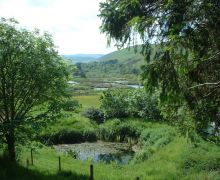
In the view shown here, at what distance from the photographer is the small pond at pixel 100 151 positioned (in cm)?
3234

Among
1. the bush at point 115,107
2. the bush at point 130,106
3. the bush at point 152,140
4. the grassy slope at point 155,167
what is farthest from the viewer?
the bush at point 115,107

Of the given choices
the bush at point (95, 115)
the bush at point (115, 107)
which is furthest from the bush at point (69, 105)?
the bush at point (95, 115)

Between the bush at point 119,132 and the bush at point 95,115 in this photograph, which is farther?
the bush at point 95,115

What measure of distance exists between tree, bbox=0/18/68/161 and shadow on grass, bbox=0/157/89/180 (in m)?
1.16

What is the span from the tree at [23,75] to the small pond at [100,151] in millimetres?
10969

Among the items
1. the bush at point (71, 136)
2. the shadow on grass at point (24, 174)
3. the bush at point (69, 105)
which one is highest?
the bush at point (69, 105)

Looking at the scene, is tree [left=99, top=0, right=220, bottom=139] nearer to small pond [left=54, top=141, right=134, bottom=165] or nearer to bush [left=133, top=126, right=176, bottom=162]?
bush [left=133, top=126, right=176, bottom=162]

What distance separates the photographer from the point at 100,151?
3562 cm

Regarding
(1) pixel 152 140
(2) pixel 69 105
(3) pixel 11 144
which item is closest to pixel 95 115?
(1) pixel 152 140

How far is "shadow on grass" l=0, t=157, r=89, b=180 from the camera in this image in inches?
730

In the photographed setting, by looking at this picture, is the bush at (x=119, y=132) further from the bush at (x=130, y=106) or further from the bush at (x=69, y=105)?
the bush at (x=69, y=105)

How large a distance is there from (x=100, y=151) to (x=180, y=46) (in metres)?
25.4

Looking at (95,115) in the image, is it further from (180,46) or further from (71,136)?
(180,46)

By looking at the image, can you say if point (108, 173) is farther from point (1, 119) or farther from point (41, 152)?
point (41, 152)
